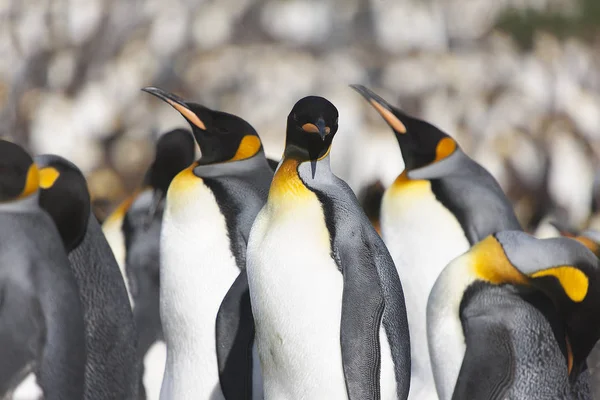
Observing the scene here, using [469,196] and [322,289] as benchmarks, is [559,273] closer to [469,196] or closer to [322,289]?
[322,289]

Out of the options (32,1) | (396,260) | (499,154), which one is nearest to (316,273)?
(396,260)

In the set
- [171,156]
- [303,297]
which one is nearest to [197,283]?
[303,297]

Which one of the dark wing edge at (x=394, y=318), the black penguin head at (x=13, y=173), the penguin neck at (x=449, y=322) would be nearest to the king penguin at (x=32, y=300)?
the black penguin head at (x=13, y=173)

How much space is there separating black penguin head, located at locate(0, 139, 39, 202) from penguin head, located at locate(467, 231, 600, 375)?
1411mm

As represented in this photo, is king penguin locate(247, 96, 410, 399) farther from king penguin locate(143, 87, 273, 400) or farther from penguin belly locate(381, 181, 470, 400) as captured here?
penguin belly locate(381, 181, 470, 400)

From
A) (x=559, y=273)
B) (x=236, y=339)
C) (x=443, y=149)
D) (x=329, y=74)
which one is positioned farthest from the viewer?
(x=329, y=74)

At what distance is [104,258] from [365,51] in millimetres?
14642

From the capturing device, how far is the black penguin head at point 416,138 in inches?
182

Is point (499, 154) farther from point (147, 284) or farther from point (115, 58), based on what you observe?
point (147, 284)

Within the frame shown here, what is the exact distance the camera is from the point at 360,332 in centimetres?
298

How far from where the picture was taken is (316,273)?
304 cm

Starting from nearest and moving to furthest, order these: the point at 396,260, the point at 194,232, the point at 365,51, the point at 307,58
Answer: the point at 194,232
the point at 396,260
the point at 307,58
the point at 365,51

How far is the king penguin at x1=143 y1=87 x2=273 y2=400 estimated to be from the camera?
3736 millimetres

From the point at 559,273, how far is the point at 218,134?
132 cm
